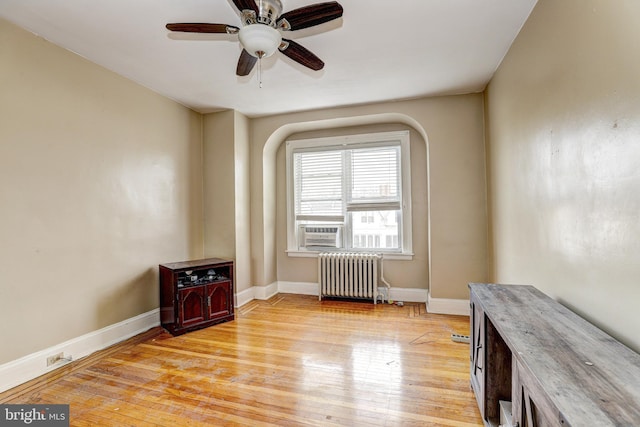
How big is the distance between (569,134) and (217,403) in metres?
2.68

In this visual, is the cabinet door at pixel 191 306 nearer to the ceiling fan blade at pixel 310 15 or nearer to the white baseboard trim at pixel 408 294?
the white baseboard trim at pixel 408 294

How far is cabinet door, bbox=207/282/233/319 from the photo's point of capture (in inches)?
131

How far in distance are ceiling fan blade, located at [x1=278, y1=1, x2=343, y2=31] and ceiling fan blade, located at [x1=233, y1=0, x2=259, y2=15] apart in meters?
0.16

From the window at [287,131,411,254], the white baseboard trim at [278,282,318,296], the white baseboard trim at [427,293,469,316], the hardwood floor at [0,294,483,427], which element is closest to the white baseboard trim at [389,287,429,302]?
the white baseboard trim at [427,293,469,316]

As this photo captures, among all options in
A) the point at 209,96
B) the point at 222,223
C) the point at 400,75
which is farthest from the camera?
the point at 222,223

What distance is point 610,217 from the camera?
1.33 m

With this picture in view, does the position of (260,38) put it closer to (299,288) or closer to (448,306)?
(448,306)

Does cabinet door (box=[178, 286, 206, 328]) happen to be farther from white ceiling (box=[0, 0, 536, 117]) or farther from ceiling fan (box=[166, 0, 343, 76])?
ceiling fan (box=[166, 0, 343, 76])

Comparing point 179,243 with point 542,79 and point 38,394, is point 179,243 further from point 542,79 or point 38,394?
point 542,79

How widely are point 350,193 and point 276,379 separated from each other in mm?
2795

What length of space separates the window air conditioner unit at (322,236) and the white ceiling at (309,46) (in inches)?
72.1

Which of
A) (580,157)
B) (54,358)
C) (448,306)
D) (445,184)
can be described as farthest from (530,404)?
(54,358)

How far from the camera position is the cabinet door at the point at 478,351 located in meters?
1.70

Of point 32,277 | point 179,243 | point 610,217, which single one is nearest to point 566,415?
point 610,217
